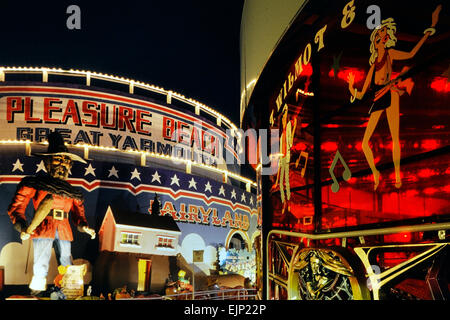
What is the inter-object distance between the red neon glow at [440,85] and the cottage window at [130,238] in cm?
1231

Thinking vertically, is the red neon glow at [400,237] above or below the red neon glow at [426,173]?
below

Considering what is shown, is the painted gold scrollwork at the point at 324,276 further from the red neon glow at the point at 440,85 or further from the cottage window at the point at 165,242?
the cottage window at the point at 165,242

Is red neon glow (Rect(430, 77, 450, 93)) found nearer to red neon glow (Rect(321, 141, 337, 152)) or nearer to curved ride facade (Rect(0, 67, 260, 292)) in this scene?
red neon glow (Rect(321, 141, 337, 152))

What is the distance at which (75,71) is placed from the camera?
18.4 meters

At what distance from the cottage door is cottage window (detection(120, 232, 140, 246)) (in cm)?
80

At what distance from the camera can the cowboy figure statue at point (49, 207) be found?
29.5ft

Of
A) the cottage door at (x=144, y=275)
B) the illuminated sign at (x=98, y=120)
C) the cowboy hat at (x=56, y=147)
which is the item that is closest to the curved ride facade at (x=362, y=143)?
the cowboy hat at (x=56, y=147)

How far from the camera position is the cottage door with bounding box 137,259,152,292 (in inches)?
572

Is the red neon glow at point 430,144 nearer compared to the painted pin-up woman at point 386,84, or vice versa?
the painted pin-up woman at point 386,84

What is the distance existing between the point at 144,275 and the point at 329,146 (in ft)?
34.7

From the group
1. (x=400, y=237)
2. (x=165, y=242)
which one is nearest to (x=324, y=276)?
(x=400, y=237)

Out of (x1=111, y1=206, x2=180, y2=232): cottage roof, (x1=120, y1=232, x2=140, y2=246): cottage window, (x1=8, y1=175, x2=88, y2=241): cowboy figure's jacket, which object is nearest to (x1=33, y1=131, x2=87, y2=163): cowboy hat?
(x1=8, y1=175, x2=88, y2=241): cowboy figure's jacket

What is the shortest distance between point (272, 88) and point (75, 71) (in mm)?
14977
